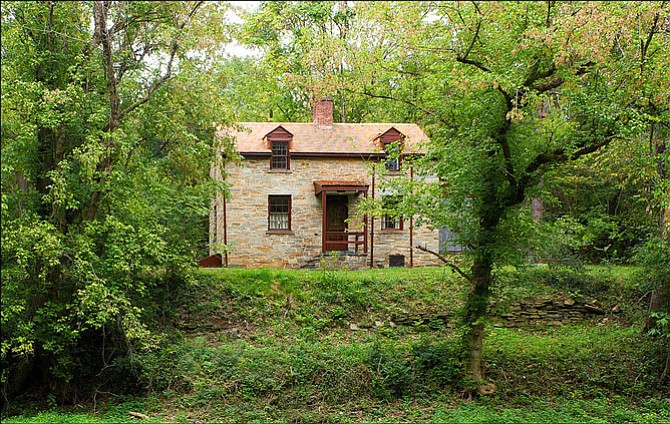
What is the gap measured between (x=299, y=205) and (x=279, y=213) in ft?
2.15

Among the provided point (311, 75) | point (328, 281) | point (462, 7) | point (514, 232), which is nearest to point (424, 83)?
point (462, 7)

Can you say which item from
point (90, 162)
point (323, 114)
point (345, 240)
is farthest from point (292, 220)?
point (90, 162)

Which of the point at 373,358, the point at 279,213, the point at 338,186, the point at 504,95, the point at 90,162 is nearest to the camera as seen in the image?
the point at 504,95

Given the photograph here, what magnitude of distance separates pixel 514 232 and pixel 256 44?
33.4ft

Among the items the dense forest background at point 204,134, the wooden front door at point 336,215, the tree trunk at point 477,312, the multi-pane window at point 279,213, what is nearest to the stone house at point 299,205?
the multi-pane window at point 279,213

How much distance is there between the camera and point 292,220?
17047 mm

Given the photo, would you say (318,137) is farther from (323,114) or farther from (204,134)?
(204,134)

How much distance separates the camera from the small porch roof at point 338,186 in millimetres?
16531

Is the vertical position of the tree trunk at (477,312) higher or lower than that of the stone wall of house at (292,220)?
lower

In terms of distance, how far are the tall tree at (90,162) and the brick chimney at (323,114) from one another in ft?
21.0

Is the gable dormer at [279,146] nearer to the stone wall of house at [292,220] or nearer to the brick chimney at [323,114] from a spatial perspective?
the stone wall of house at [292,220]

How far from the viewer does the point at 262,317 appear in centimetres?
1257

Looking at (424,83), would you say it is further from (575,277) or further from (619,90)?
(575,277)

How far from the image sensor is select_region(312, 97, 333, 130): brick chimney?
17312 millimetres
